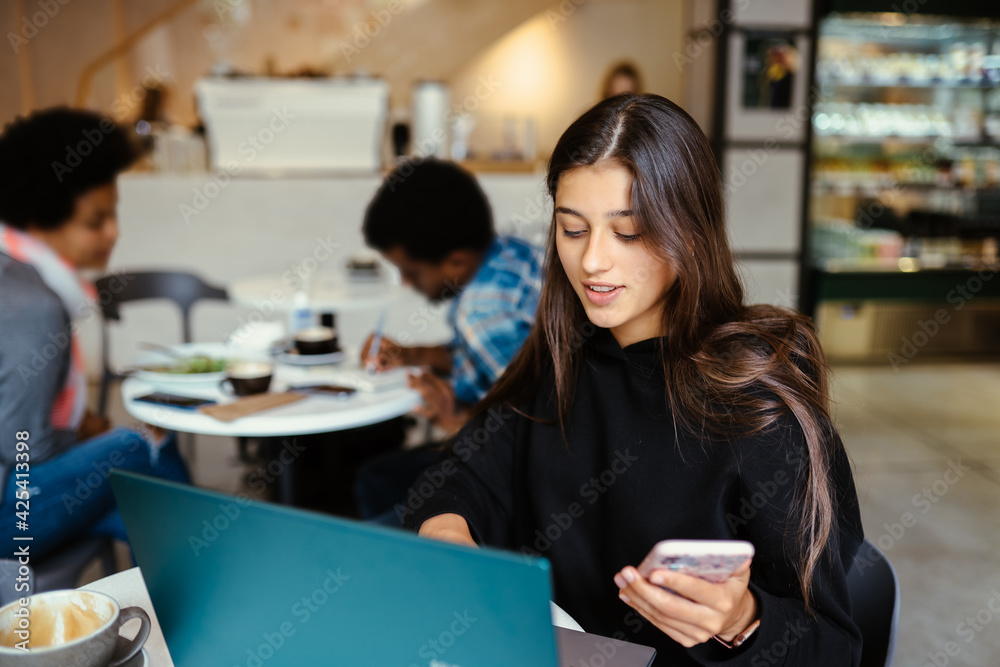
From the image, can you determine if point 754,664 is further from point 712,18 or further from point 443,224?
point 712,18

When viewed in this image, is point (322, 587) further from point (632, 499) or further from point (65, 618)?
point (632, 499)

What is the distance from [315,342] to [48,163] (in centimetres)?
87

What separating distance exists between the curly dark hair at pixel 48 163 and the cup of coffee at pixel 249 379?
523 mm

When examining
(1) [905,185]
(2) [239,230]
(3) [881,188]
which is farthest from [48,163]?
(1) [905,185]

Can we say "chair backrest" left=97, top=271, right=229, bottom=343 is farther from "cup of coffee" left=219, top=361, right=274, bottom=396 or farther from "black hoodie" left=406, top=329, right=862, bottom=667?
"black hoodie" left=406, top=329, right=862, bottom=667

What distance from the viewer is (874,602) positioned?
95cm

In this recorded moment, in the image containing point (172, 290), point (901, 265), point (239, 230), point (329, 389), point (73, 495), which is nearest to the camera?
point (73, 495)

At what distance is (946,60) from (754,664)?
17.1 feet

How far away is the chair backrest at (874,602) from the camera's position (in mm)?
917

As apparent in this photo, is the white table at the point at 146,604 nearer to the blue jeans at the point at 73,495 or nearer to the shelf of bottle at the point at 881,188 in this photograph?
the blue jeans at the point at 73,495

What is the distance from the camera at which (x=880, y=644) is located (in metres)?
0.93

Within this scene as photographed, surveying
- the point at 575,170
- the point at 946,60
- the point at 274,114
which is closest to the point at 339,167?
the point at 274,114

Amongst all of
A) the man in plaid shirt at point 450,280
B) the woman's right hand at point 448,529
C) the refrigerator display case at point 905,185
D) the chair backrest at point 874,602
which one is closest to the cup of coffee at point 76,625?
the woman's right hand at point 448,529

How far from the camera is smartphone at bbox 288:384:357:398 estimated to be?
1.88 m
